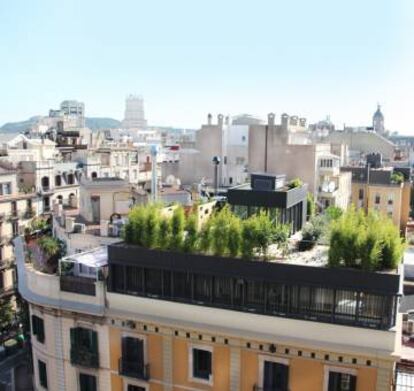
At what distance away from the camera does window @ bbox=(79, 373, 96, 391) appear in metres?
21.1

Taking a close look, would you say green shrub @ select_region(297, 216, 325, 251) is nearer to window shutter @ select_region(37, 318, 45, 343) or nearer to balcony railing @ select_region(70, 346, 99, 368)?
balcony railing @ select_region(70, 346, 99, 368)

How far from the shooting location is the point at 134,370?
19.8 m

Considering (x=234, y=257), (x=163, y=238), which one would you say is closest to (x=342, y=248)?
(x=234, y=257)

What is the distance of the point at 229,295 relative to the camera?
18.0 m

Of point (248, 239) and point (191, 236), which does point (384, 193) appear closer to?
point (248, 239)

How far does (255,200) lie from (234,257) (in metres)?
6.23

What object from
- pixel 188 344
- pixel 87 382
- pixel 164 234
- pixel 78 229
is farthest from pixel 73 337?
pixel 78 229

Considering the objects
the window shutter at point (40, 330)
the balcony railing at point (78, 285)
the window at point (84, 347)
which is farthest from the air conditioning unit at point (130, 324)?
the window shutter at point (40, 330)

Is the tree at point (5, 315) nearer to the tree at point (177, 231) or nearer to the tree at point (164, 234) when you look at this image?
the tree at point (164, 234)

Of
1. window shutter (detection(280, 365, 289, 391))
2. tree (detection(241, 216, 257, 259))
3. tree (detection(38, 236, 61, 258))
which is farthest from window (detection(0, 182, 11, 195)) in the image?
window shutter (detection(280, 365, 289, 391))

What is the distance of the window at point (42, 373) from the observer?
2259 cm

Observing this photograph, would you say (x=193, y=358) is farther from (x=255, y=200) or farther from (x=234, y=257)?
(x=255, y=200)

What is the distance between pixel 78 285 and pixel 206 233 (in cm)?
645

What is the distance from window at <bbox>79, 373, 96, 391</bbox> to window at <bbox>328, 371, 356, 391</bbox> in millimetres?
10643
